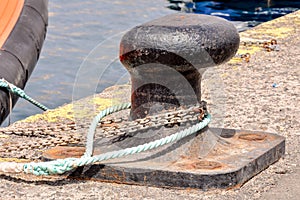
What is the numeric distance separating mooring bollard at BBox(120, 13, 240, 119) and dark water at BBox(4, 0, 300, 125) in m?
1.70

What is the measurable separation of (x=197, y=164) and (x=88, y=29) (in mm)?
8644

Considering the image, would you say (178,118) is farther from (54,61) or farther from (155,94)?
(54,61)

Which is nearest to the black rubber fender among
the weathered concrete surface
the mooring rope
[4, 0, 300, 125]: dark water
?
[4, 0, 300, 125]: dark water

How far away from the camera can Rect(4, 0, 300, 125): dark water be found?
25.4 ft

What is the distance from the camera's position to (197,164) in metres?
2.97

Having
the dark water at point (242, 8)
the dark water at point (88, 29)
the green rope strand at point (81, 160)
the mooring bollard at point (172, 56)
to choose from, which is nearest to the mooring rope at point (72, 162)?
the green rope strand at point (81, 160)

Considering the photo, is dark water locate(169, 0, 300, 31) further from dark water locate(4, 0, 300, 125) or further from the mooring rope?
the mooring rope

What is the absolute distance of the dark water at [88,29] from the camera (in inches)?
305

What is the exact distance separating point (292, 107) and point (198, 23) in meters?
1.19

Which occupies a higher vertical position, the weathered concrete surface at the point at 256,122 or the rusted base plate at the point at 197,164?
the rusted base plate at the point at 197,164

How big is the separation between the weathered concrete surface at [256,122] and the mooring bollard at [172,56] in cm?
42

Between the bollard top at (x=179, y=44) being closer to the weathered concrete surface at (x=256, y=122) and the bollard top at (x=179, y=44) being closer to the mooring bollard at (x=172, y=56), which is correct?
the mooring bollard at (x=172, y=56)

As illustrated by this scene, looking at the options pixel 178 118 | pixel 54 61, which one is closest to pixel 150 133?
pixel 178 118

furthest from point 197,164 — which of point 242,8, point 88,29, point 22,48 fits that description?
point 242,8
